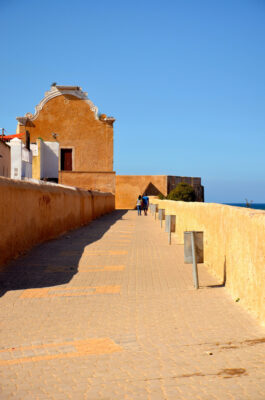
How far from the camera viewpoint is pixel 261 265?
503 centimetres

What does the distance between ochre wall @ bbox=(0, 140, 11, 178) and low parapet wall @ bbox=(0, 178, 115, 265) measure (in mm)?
7799

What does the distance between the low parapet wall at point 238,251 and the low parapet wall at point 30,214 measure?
150 inches

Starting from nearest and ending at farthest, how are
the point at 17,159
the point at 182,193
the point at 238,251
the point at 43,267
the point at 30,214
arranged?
the point at 238,251 < the point at 43,267 < the point at 30,214 < the point at 17,159 < the point at 182,193

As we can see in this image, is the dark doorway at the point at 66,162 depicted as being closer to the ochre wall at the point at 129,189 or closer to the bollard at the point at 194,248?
the ochre wall at the point at 129,189

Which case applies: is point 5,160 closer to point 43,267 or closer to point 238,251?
point 43,267

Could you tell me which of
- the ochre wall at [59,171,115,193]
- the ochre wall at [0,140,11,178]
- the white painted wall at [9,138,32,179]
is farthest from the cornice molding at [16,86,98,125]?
the ochre wall at [0,140,11,178]

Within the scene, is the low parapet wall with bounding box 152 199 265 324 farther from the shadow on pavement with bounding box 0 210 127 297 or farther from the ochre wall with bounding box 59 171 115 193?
the ochre wall with bounding box 59 171 115 193

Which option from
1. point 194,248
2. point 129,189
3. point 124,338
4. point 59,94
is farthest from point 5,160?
point 129,189

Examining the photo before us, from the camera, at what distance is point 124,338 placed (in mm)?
4562

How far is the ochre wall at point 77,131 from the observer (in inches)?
1603

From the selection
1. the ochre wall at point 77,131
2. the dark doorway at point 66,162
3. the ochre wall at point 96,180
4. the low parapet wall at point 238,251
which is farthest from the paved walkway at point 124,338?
the dark doorway at point 66,162

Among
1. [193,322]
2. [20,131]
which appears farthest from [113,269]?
[20,131]

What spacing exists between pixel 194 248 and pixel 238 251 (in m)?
1.01

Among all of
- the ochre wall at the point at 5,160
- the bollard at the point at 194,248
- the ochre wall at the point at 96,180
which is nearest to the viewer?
the bollard at the point at 194,248
